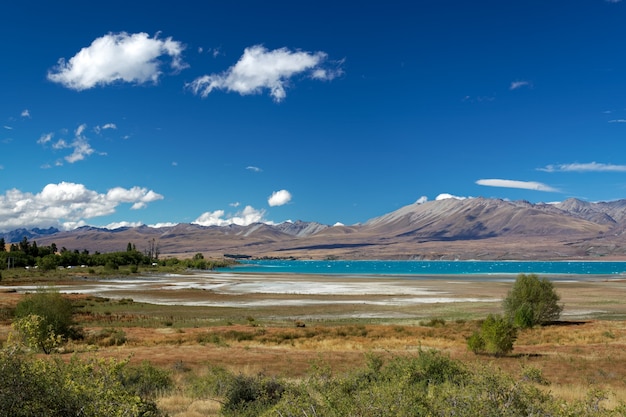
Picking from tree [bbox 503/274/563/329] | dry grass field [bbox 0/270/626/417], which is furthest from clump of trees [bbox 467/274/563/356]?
dry grass field [bbox 0/270/626/417]

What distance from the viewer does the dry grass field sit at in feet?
78.6

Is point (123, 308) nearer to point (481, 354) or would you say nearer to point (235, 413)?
point (481, 354)

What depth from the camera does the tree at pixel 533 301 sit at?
4818 cm

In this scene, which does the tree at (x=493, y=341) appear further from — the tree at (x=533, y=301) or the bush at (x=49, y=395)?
the bush at (x=49, y=395)

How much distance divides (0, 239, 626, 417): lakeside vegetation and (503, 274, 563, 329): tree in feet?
1.09

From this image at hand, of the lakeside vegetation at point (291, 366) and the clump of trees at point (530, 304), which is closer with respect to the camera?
the lakeside vegetation at point (291, 366)

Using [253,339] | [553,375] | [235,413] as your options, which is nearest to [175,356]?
[253,339]

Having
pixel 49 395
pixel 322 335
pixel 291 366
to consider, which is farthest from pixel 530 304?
pixel 49 395

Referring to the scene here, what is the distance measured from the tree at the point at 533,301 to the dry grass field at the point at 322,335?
1.61 metres

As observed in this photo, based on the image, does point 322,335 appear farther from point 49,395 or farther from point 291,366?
point 49,395

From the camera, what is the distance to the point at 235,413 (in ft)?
41.6

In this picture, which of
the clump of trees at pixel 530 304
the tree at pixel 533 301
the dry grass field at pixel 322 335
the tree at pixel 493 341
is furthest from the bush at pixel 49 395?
the tree at pixel 533 301

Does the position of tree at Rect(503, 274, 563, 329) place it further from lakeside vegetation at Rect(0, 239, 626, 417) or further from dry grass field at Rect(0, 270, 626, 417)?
dry grass field at Rect(0, 270, 626, 417)

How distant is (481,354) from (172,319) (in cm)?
3599
